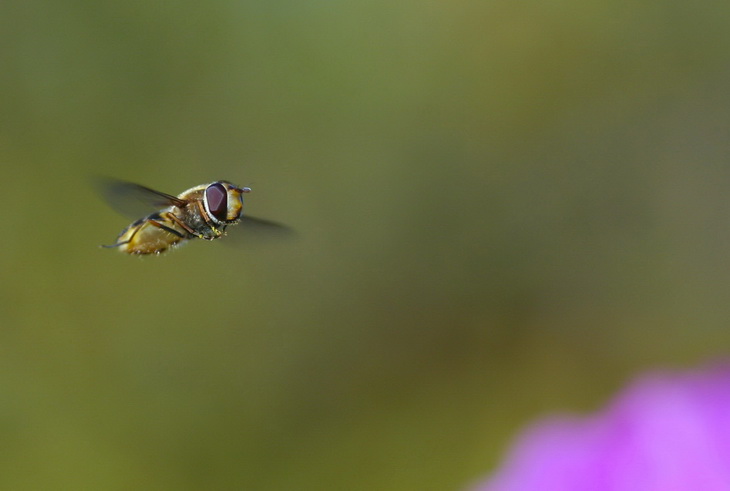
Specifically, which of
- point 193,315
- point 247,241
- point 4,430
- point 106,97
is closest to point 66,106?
point 106,97

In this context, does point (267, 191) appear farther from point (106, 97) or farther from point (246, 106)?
point (106, 97)

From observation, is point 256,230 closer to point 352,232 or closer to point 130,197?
point 130,197

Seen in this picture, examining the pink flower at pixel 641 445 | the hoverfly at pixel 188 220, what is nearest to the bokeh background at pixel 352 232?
the hoverfly at pixel 188 220

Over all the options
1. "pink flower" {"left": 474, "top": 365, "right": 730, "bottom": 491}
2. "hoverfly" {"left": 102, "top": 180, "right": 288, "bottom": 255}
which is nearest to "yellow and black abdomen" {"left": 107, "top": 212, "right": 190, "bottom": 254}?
"hoverfly" {"left": 102, "top": 180, "right": 288, "bottom": 255}

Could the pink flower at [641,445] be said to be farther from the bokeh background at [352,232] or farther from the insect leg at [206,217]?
the bokeh background at [352,232]

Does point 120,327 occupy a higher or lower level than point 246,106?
lower

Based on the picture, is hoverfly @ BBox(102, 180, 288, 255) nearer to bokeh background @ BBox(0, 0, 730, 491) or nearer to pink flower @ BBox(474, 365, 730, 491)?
pink flower @ BBox(474, 365, 730, 491)

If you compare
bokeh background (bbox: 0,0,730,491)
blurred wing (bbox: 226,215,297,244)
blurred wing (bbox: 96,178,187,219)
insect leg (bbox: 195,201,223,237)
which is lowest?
blurred wing (bbox: 96,178,187,219)
